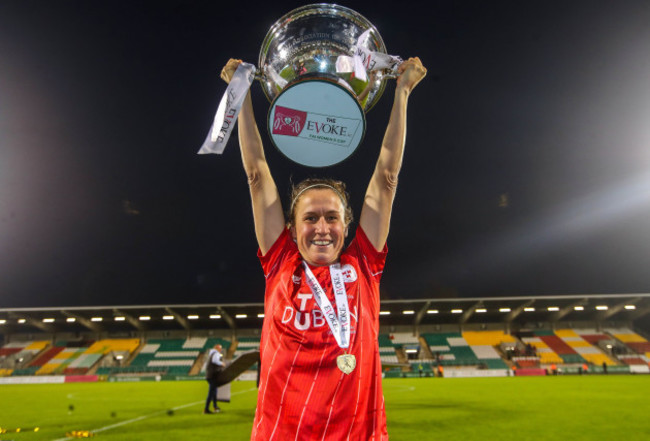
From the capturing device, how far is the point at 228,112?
88.6 inches

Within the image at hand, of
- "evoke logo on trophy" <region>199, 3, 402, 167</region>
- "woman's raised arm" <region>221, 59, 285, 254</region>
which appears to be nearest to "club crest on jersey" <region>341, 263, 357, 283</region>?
"woman's raised arm" <region>221, 59, 285, 254</region>

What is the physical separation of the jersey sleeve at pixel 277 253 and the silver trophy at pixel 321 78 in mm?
457

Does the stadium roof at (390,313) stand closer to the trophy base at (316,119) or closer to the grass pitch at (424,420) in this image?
the grass pitch at (424,420)

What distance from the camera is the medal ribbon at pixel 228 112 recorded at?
2.21m

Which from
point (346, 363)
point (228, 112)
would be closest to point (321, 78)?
point (228, 112)

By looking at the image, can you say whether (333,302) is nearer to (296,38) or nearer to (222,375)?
(296,38)

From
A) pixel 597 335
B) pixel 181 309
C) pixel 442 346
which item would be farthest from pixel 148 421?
pixel 597 335

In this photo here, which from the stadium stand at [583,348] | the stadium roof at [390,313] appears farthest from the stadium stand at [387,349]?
the stadium stand at [583,348]

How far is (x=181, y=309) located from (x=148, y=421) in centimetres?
3118

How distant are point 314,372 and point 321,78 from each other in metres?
1.34

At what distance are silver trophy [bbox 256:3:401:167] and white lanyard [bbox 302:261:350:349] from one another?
57cm

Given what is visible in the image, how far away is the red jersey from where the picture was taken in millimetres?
1833

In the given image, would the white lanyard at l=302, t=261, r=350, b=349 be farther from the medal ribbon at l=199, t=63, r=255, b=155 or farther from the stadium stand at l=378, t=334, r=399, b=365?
the stadium stand at l=378, t=334, r=399, b=365

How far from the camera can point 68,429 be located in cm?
766
